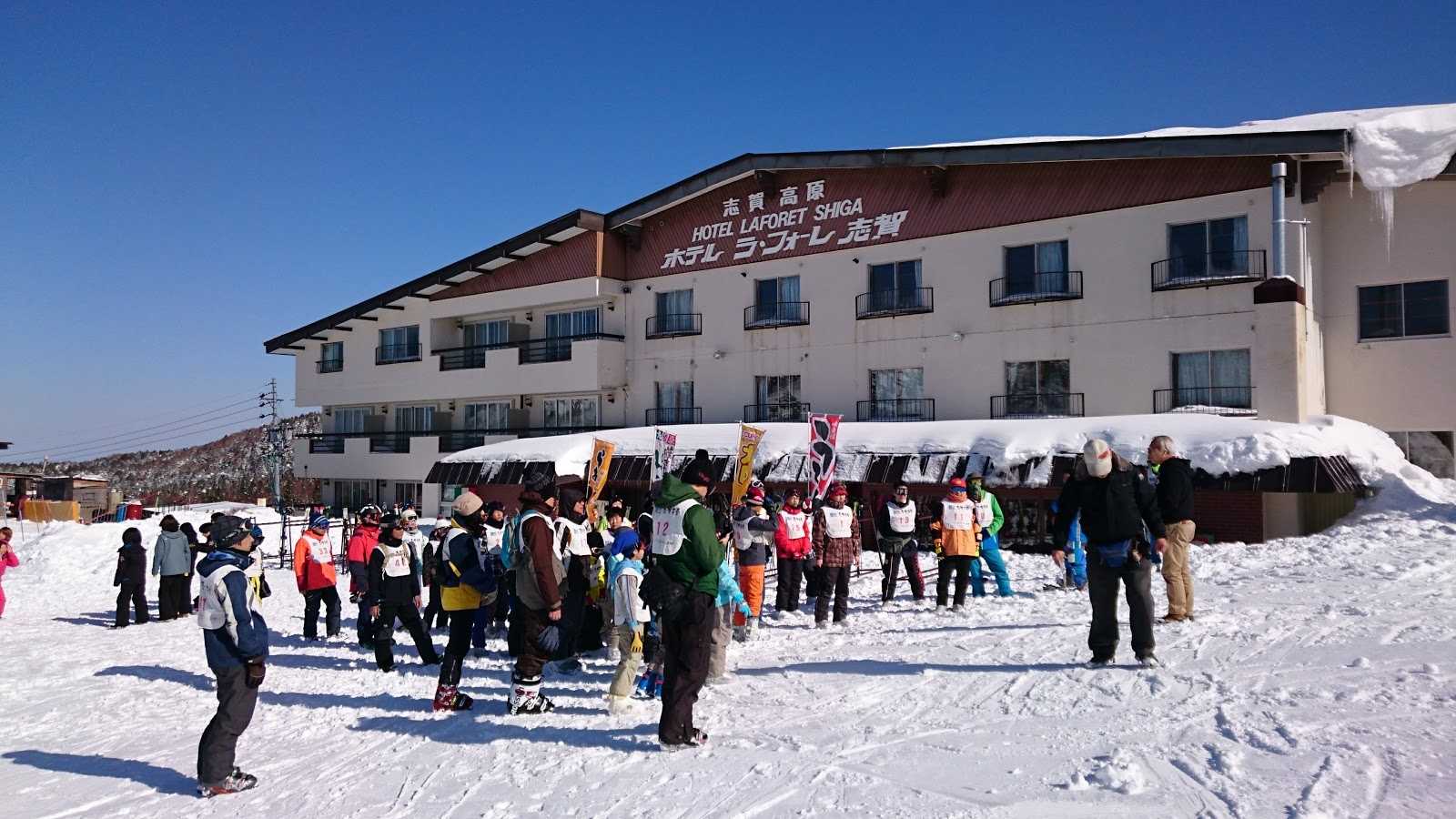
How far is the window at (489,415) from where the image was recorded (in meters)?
33.6

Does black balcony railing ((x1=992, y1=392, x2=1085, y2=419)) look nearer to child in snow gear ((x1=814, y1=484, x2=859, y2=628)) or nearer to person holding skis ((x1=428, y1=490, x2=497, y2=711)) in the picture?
child in snow gear ((x1=814, y1=484, x2=859, y2=628))

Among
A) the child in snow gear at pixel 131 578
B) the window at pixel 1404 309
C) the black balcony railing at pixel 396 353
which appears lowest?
the child in snow gear at pixel 131 578

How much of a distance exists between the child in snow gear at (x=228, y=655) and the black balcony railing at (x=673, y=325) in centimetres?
2250

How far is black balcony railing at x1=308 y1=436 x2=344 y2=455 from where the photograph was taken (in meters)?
38.2

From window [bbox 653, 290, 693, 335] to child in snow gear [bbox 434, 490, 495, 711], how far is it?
21097mm

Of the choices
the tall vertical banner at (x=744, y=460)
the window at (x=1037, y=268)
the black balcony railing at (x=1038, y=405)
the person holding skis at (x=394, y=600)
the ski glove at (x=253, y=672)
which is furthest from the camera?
the window at (x=1037, y=268)

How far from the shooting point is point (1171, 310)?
64.9 feet

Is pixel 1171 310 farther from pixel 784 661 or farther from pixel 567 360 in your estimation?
pixel 567 360

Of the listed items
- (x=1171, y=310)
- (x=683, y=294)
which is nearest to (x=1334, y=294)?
(x=1171, y=310)

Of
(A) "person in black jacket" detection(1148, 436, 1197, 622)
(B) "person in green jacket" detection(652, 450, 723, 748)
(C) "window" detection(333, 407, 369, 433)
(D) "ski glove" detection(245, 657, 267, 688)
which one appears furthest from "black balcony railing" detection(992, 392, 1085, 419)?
(C) "window" detection(333, 407, 369, 433)

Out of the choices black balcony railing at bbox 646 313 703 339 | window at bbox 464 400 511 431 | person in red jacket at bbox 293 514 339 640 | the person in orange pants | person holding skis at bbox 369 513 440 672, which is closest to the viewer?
person holding skis at bbox 369 513 440 672

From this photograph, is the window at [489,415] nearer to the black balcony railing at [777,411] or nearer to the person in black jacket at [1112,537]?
the black balcony railing at [777,411]

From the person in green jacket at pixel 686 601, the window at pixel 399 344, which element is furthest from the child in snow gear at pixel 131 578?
the window at pixel 399 344

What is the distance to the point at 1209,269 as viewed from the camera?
19328mm
